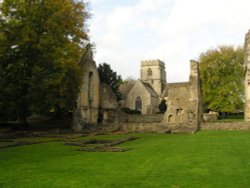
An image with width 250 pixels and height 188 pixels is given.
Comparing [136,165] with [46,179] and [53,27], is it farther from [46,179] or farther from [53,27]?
[53,27]

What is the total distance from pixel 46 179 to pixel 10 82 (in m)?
20.8

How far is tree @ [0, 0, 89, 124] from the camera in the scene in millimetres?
28422

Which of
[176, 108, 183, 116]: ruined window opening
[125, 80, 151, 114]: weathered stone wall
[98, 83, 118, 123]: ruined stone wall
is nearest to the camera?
[176, 108, 183, 116]: ruined window opening

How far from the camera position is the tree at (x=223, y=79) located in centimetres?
4939

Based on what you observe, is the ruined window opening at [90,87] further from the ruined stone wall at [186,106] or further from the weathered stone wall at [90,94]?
the ruined stone wall at [186,106]

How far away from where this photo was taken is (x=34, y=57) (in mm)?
29969

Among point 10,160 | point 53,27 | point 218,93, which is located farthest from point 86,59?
point 10,160

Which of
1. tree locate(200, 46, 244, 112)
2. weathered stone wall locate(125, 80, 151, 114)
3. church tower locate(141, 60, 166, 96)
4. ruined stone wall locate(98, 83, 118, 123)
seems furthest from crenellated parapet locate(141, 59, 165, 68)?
ruined stone wall locate(98, 83, 118, 123)

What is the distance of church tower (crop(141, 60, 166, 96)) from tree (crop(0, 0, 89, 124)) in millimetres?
59773

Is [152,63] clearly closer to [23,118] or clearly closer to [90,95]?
[90,95]

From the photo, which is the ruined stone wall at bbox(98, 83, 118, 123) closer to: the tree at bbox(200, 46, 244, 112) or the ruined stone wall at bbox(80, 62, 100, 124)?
the ruined stone wall at bbox(80, 62, 100, 124)

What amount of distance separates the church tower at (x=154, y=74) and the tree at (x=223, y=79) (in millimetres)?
37414

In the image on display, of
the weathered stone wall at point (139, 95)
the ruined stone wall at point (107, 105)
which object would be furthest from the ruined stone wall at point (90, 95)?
the weathered stone wall at point (139, 95)

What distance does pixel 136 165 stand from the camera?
11500 mm
